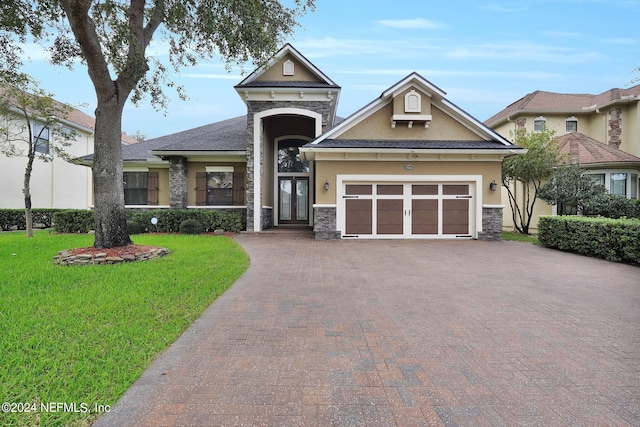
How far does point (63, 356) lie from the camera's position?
9.69ft

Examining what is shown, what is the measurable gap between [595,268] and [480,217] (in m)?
5.05

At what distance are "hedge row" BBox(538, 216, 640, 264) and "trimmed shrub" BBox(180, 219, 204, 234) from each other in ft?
43.4

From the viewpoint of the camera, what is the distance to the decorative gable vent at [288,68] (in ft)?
44.2

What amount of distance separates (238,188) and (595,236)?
44.8ft

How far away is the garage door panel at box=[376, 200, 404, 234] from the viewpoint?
12.5 metres

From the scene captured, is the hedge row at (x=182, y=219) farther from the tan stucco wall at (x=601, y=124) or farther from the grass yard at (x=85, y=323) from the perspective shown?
the tan stucco wall at (x=601, y=124)

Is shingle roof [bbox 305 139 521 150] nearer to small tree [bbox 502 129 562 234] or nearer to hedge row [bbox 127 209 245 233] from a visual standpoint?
small tree [bbox 502 129 562 234]

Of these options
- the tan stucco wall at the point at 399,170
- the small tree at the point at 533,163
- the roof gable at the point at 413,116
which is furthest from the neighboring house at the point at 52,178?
the small tree at the point at 533,163

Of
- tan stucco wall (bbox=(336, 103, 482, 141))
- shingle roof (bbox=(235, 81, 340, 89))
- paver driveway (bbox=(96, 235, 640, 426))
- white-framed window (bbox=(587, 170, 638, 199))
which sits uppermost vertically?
shingle roof (bbox=(235, 81, 340, 89))

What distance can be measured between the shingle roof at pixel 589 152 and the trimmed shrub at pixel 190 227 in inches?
705

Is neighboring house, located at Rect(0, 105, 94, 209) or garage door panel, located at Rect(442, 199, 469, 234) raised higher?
neighboring house, located at Rect(0, 105, 94, 209)

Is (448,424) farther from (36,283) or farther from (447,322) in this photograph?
(36,283)

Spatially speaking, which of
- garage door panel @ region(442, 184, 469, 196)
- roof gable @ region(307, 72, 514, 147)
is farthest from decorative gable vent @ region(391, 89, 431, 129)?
garage door panel @ region(442, 184, 469, 196)

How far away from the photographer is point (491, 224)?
1241 cm
